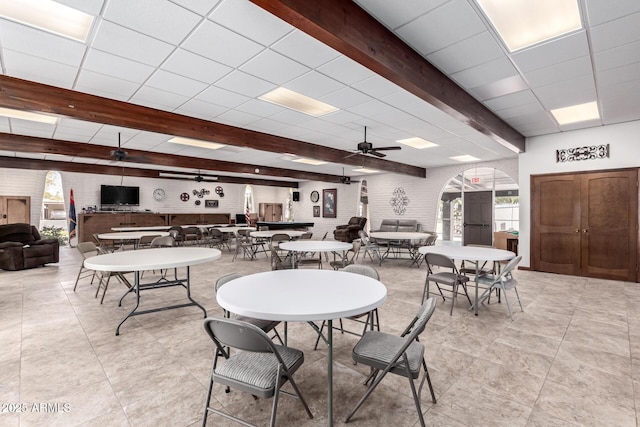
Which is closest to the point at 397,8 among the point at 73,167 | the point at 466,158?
the point at 466,158

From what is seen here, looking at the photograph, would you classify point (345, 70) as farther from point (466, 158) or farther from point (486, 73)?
point (466, 158)

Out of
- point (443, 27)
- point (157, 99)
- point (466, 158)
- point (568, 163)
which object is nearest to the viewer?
point (443, 27)

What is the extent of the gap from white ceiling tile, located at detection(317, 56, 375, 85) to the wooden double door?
487 centimetres

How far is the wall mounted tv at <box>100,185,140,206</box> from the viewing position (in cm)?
1089

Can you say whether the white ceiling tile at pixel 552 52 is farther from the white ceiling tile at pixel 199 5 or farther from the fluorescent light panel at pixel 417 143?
the fluorescent light panel at pixel 417 143

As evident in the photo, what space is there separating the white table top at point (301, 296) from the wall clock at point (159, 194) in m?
11.8

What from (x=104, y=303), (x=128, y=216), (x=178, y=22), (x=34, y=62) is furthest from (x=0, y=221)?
(x=178, y=22)

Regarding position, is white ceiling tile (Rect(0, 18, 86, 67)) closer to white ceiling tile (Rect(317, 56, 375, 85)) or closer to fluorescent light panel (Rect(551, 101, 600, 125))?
white ceiling tile (Rect(317, 56, 375, 85))

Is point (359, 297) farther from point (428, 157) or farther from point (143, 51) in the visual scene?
point (428, 157)

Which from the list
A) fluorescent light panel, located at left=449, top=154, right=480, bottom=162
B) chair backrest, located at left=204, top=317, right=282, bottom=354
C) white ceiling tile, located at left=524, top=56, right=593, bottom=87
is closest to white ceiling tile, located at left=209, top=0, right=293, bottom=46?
chair backrest, located at left=204, top=317, right=282, bottom=354

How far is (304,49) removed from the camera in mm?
2760

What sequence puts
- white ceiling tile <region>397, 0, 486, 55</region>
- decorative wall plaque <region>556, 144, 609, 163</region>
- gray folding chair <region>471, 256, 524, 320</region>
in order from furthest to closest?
decorative wall plaque <region>556, 144, 609, 163</region> < gray folding chair <region>471, 256, 524, 320</region> < white ceiling tile <region>397, 0, 486, 55</region>

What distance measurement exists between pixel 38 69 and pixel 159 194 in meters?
9.84

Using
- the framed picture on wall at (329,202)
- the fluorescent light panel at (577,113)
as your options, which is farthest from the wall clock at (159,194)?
the fluorescent light panel at (577,113)
